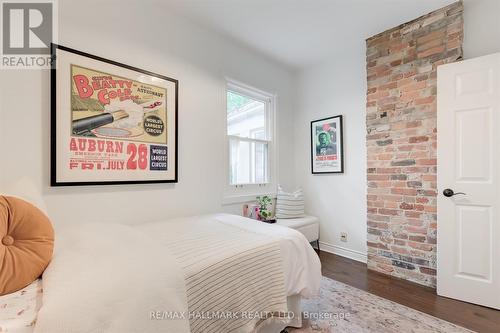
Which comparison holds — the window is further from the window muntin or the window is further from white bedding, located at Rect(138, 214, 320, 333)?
white bedding, located at Rect(138, 214, 320, 333)

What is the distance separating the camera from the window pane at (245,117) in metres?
2.92

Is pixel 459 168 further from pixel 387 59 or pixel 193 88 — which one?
pixel 193 88

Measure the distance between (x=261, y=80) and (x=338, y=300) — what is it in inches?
104

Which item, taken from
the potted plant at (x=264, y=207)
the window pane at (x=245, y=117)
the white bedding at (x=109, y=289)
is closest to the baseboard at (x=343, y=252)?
the potted plant at (x=264, y=207)

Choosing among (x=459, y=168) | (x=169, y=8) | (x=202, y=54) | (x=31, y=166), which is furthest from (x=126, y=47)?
(x=459, y=168)

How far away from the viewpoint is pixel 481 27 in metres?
2.08

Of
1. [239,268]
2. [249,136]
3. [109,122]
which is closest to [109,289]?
[239,268]

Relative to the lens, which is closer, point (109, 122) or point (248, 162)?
point (109, 122)

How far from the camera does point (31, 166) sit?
1.58 meters

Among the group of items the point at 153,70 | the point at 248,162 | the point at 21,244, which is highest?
the point at 153,70

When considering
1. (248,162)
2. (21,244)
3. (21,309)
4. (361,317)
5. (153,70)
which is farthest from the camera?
(248,162)

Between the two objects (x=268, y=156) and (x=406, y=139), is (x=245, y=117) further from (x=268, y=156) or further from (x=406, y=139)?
(x=406, y=139)

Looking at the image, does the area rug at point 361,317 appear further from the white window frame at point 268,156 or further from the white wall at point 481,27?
the white wall at point 481,27

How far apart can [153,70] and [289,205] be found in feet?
7.39
